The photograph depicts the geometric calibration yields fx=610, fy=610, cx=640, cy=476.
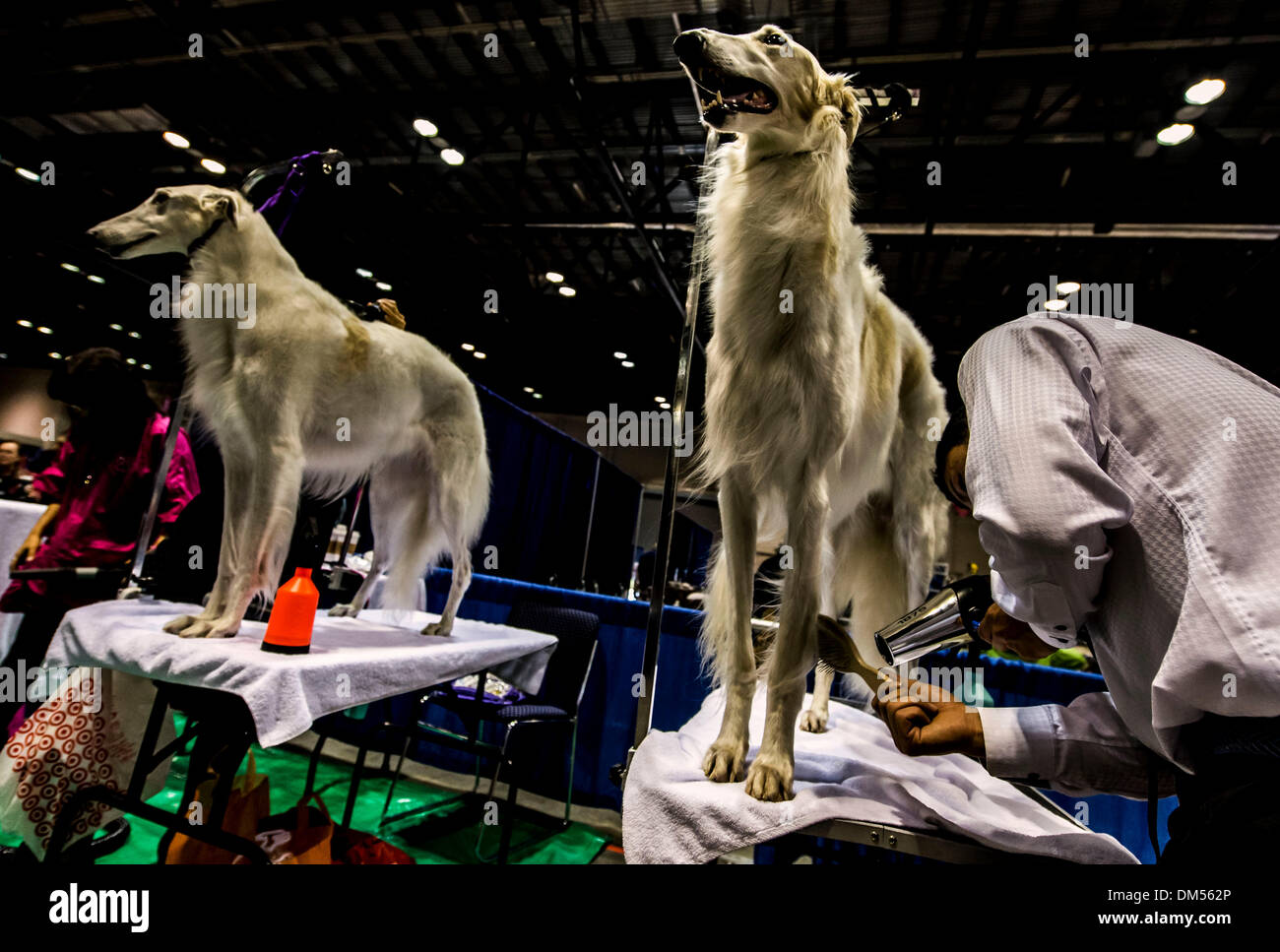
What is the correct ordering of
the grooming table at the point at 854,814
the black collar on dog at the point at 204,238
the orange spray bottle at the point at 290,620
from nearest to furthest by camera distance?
the grooming table at the point at 854,814
the orange spray bottle at the point at 290,620
the black collar on dog at the point at 204,238

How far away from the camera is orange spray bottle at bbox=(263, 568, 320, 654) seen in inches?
72.8

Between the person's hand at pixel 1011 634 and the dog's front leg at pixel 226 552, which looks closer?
the person's hand at pixel 1011 634

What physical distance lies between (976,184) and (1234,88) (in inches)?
90.8

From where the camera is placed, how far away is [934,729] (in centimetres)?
120

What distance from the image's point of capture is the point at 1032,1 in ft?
17.1

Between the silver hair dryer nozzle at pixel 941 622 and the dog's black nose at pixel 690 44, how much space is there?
1.47m

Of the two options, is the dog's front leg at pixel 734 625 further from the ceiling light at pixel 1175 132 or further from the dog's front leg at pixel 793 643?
the ceiling light at pixel 1175 132

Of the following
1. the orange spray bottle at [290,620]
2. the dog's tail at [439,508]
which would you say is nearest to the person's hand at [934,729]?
the orange spray bottle at [290,620]

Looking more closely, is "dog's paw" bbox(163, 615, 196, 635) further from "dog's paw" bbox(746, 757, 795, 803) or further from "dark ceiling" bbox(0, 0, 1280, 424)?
"dark ceiling" bbox(0, 0, 1280, 424)

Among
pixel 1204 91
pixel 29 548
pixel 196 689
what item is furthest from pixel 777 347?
pixel 1204 91

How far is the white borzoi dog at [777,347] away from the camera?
1.50 meters
